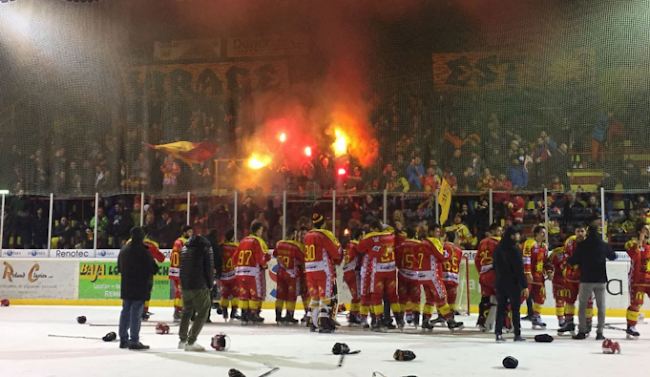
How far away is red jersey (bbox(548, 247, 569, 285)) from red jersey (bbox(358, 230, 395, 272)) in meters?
2.89

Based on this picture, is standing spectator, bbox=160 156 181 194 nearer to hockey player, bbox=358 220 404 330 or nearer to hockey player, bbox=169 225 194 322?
hockey player, bbox=169 225 194 322

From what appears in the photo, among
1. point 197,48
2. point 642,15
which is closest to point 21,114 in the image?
point 197,48

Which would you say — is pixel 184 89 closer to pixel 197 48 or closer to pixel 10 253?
pixel 197 48

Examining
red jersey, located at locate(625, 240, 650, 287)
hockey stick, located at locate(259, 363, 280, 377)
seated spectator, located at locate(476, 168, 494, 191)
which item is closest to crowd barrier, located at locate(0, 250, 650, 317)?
seated spectator, located at locate(476, 168, 494, 191)

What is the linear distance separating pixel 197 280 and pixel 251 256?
134 inches

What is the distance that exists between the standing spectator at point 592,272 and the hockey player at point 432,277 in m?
1.84

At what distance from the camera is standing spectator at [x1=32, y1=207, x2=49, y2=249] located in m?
15.8

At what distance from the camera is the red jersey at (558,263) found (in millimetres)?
10641

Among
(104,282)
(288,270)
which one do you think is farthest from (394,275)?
(104,282)

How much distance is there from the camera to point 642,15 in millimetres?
16734

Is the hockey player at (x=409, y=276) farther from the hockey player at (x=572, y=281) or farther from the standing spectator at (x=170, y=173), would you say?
the standing spectator at (x=170, y=173)

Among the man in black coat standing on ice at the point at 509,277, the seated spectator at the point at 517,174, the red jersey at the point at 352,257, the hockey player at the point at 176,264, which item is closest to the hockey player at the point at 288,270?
the red jersey at the point at 352,257

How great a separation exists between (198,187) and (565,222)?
8788 millimetres

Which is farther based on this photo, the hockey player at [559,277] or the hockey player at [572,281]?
the hockey player at [559,277]
